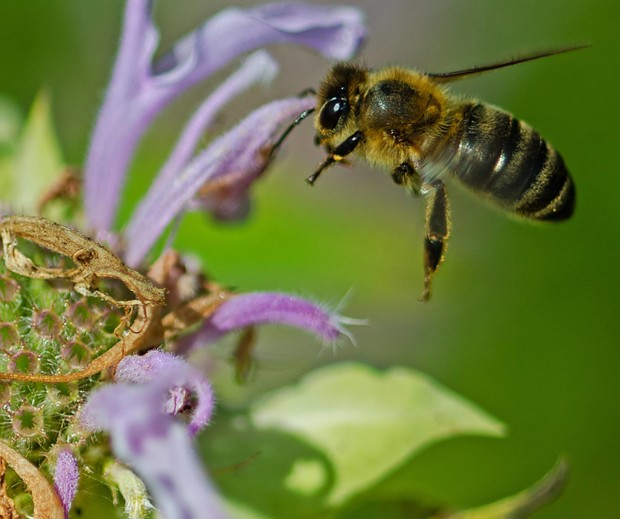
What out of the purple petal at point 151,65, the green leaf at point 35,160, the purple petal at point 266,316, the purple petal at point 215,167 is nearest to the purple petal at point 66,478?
the purple petal at point 266,316

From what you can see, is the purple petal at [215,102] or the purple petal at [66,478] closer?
the purple petal at [66,478]

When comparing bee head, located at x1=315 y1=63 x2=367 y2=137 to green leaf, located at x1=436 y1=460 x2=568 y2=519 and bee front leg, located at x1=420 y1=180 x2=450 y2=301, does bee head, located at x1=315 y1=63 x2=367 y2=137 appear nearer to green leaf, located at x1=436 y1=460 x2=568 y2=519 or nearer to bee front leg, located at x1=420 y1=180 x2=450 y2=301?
bee front leg, located at x1=420 y1=180 x2=450 y2=301

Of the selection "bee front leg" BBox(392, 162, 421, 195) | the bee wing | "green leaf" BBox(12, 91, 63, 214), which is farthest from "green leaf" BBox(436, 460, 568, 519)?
"green leaf" BBox(12, 91, 63, 214)

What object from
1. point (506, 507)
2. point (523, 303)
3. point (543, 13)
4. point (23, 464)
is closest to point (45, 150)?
point (23, 464)

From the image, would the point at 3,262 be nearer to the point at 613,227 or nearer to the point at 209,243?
the point at 209,243

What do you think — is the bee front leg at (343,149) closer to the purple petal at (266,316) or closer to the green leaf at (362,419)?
the purple petal at (266,316)

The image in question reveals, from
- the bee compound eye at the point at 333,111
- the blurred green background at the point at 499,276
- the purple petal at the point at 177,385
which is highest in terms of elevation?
the bee compound eye at the point at 333,111
